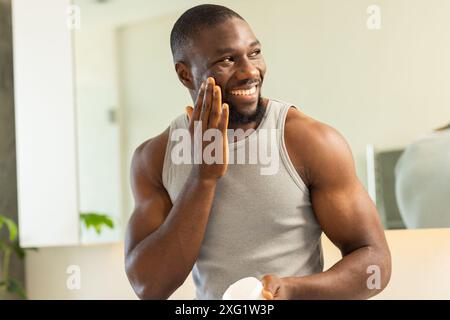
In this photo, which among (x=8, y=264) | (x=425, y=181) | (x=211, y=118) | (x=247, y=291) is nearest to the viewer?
(x=247, y=291)

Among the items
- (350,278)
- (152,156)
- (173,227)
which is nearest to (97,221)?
(152,156)

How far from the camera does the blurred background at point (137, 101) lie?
4.35ft

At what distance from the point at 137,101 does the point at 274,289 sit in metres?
0.92

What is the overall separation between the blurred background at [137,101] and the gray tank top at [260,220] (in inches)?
17.9

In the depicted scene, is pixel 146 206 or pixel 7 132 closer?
pixel 146 206

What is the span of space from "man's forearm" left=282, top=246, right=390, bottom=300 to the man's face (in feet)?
0.77

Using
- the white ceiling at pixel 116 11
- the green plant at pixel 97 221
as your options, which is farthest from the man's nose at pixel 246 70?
the green plant at pixel 97 221

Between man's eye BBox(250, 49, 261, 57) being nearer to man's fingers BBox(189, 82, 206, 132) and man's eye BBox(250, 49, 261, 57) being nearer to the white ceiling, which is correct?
man's fingers BBox(189, 82, 206, 132)

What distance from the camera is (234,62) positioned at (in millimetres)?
879

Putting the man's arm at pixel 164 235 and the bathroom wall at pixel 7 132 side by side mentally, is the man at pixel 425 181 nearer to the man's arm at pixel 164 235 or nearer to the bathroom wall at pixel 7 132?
the man's arm at pixel 164 235

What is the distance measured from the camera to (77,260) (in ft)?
6.09

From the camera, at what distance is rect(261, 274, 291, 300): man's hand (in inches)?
29.1

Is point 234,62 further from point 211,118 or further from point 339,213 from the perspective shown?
point 339,213

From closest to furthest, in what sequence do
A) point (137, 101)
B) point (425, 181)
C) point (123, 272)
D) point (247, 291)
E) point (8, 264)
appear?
1. point (247, 291)
2. point (425, 181)
3. point (137, 101)
4. point (123, 272)
5. point (8, 264)
